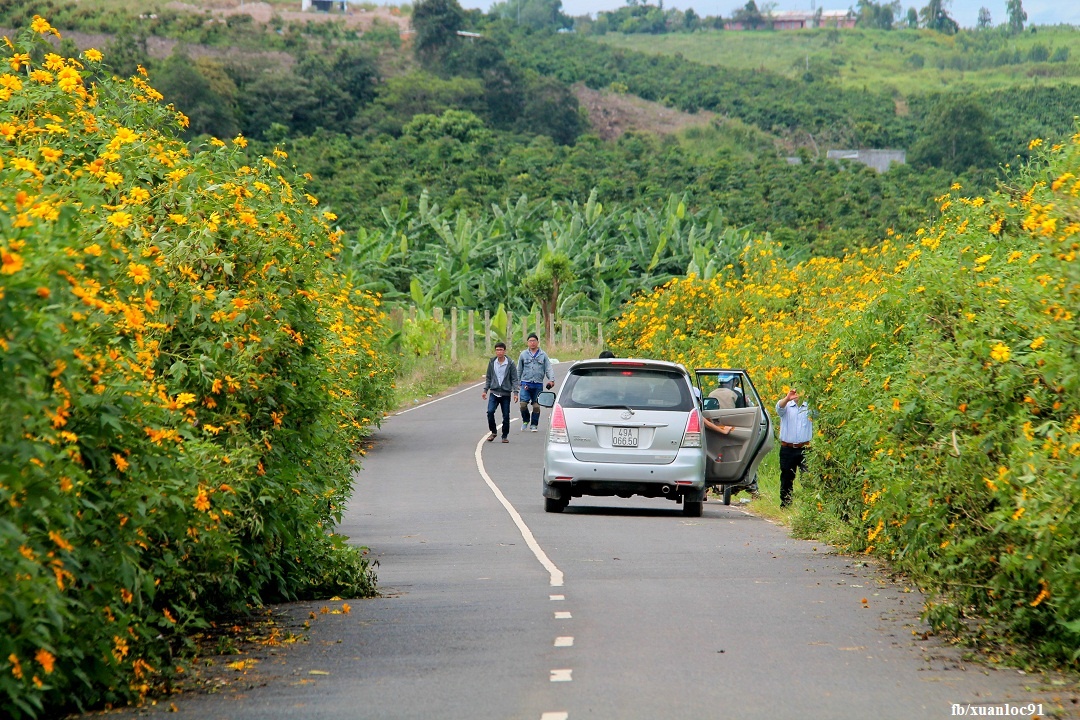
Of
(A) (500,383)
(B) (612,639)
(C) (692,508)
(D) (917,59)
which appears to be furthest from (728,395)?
(D) (917,59)

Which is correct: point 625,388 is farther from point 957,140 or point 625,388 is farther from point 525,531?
point 957,140

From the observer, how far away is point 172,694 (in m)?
7.47

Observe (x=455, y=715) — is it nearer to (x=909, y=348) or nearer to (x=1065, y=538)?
(x=1065, y=538)

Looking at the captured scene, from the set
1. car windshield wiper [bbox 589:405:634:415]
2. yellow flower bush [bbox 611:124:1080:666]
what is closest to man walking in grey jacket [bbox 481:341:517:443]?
car windshield wiper [bbox 589:405:634:415]

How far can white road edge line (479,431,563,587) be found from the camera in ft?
40.5

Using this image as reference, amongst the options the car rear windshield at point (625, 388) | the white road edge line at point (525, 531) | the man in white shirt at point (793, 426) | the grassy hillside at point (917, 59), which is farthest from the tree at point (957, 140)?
the car rear windshield at point (625, 388)

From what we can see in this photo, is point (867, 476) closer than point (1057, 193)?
No

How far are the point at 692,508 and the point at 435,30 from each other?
100 metres

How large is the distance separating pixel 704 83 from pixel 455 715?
131604mm

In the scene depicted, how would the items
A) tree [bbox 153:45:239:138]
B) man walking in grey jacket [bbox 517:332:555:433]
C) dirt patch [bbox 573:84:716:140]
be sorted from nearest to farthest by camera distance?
man walking in grey jacket [bbox 517:332:555:433] → tree [bbox 153:45:239:138] → dirt patch [bbox 573:84:716:140]

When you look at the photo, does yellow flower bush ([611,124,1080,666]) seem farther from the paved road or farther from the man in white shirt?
the man in white shirt

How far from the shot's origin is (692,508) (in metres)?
18.2

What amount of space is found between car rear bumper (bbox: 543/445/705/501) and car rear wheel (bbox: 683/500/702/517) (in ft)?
1.40

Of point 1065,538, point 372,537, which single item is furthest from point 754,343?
point 1065,538
